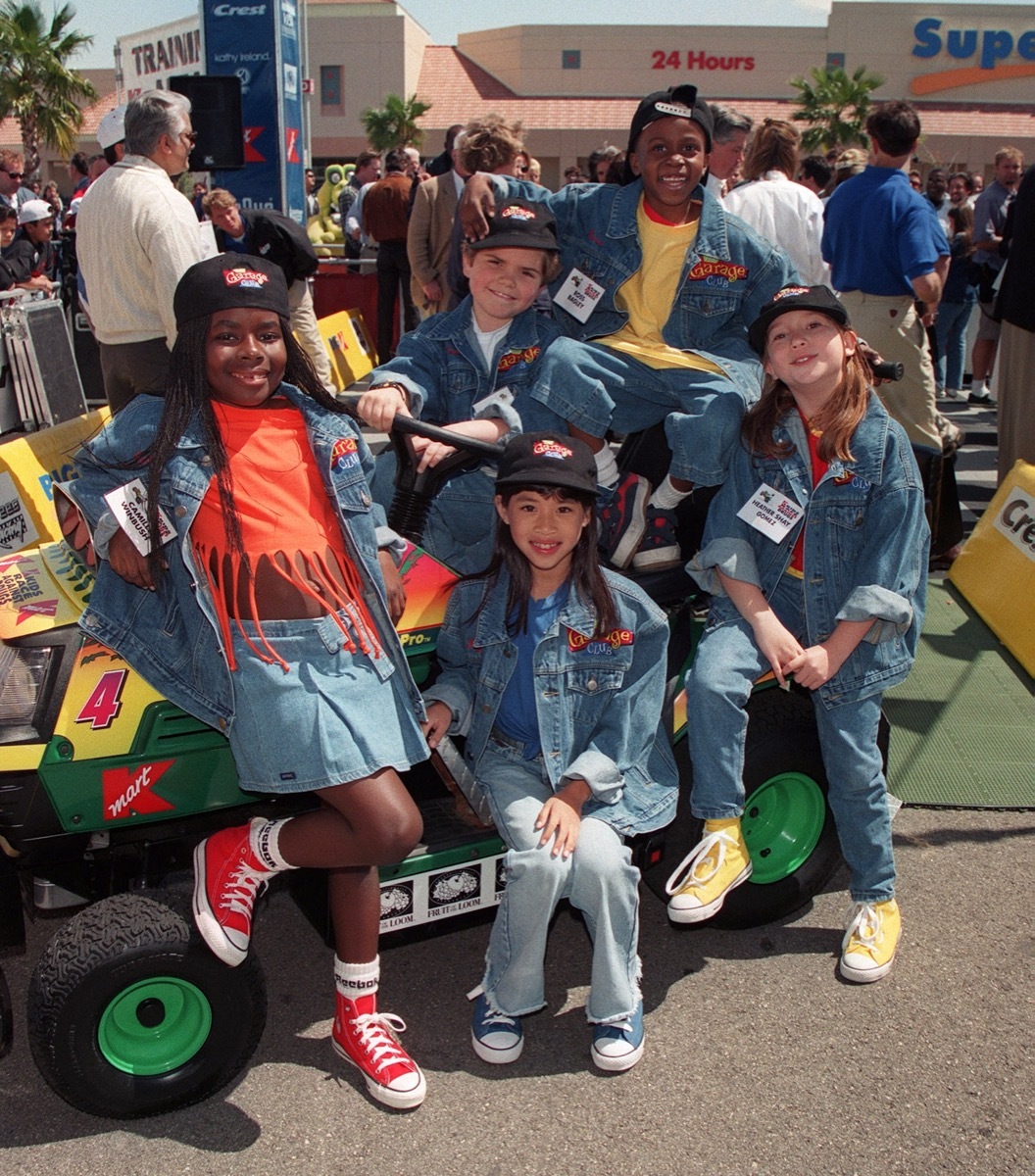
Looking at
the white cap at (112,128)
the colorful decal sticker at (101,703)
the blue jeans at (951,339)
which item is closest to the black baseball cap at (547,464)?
the colorful decal sticker at (101,703)

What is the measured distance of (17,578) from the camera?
308 cm

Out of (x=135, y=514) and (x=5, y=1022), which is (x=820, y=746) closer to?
(x=135, y=514)

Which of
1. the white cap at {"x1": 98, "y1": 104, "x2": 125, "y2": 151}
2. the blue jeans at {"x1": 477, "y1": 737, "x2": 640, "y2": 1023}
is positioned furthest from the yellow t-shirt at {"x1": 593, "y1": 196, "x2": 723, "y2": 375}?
the white cap at {"x1": 98, "y1": 104, "x2": 125, "y2": 151}

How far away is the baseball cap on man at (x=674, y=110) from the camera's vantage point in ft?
11.7

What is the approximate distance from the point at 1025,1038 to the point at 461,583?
1.78m

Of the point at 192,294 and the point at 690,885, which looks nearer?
the point at 192,294

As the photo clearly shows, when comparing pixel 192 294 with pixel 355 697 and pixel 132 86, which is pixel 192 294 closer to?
pixel 355 697

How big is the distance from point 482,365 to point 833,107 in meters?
44.3

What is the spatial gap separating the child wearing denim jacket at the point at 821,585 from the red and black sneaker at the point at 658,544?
0.18 meters

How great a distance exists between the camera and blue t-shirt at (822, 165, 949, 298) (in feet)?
19.0

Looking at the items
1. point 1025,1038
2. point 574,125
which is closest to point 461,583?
point 1025,1038

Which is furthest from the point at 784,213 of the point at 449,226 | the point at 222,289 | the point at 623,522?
the point at 222,289

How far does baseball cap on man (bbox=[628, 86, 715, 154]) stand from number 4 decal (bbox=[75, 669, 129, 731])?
7.32ft

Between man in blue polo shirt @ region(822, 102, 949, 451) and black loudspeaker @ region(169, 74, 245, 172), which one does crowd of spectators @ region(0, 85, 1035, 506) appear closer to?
man in blue polo shirt @ region(822, 102, 949, 451)
